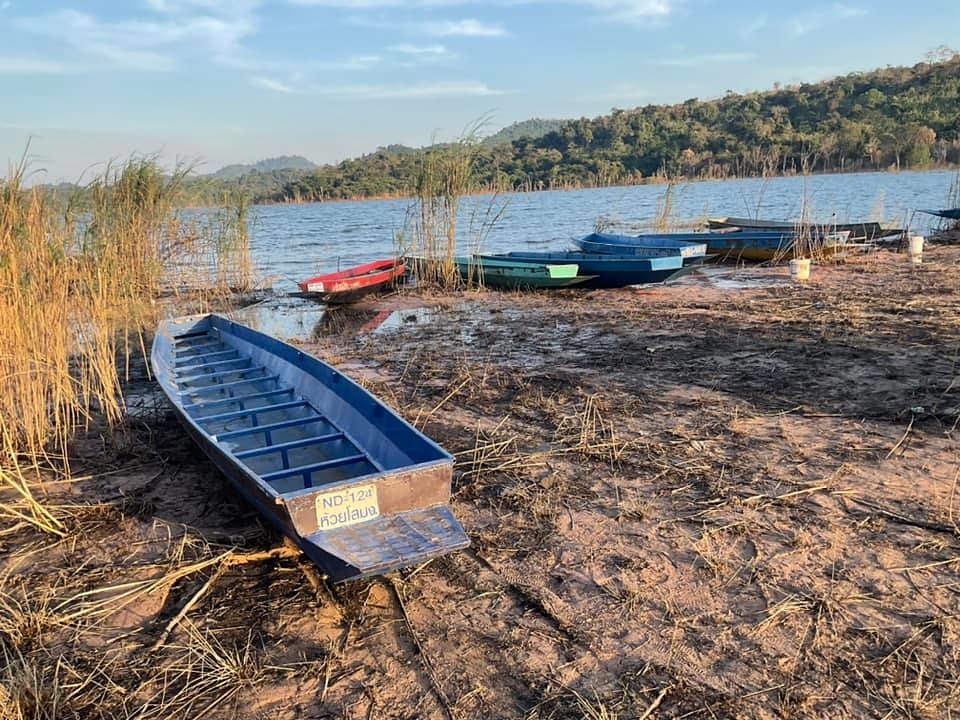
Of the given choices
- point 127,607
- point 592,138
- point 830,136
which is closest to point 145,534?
point 127,607

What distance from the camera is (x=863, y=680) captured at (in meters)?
2.33

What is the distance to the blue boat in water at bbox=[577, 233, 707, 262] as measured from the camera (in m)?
11.5

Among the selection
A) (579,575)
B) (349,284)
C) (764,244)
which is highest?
(764,244)

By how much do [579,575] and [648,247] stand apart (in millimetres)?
10225

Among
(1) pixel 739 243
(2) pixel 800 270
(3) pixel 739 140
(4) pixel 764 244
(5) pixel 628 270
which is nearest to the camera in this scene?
(5) pixel 628 270

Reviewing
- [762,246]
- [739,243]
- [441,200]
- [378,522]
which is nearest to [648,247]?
[739,243]

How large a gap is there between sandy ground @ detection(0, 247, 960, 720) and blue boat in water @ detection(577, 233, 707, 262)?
571 centimetres

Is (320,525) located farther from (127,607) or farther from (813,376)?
(813,376)

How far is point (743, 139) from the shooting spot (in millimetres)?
48688

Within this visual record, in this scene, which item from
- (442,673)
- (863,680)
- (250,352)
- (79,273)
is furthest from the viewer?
(250,352)

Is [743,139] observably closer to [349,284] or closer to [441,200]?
[441,200]

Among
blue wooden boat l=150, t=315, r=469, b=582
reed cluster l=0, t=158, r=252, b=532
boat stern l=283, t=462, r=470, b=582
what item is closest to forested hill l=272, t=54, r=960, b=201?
blue wooden boat l=150, t=315, r=469, b=582

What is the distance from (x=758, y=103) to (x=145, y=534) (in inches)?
2594

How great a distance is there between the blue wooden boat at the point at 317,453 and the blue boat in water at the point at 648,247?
7257 mm
